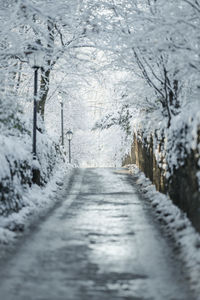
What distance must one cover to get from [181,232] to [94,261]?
6.52 feet

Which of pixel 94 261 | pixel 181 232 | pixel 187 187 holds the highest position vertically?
pixel 187 187

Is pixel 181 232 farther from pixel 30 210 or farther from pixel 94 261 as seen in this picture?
pixel 30 210

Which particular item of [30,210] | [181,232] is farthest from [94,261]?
[30,210]

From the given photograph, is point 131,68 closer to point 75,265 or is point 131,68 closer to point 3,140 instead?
point 3,140

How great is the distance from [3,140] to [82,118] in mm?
33938

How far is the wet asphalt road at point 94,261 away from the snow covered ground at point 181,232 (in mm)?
160

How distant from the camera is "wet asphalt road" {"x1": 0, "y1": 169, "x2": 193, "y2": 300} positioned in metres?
4.55

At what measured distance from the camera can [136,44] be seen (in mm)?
7996

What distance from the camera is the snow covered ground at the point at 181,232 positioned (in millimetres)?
5168

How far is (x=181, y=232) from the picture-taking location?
22.3 ft

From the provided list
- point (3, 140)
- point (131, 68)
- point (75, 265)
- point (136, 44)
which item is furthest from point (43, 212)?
point (131, 68)

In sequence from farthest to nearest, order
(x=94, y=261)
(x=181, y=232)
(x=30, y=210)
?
(x=30, y=210)
(x=181, y=232)
(x=94, y=261)

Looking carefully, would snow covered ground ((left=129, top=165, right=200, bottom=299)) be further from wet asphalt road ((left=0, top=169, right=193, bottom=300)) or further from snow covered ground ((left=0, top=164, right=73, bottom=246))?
snow covered ground ((left=0, top=164, right=73, bottom=246))

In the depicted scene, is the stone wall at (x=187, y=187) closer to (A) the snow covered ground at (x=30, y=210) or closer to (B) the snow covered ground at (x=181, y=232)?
(B) the snow covered ground at (x=181, y=232)
